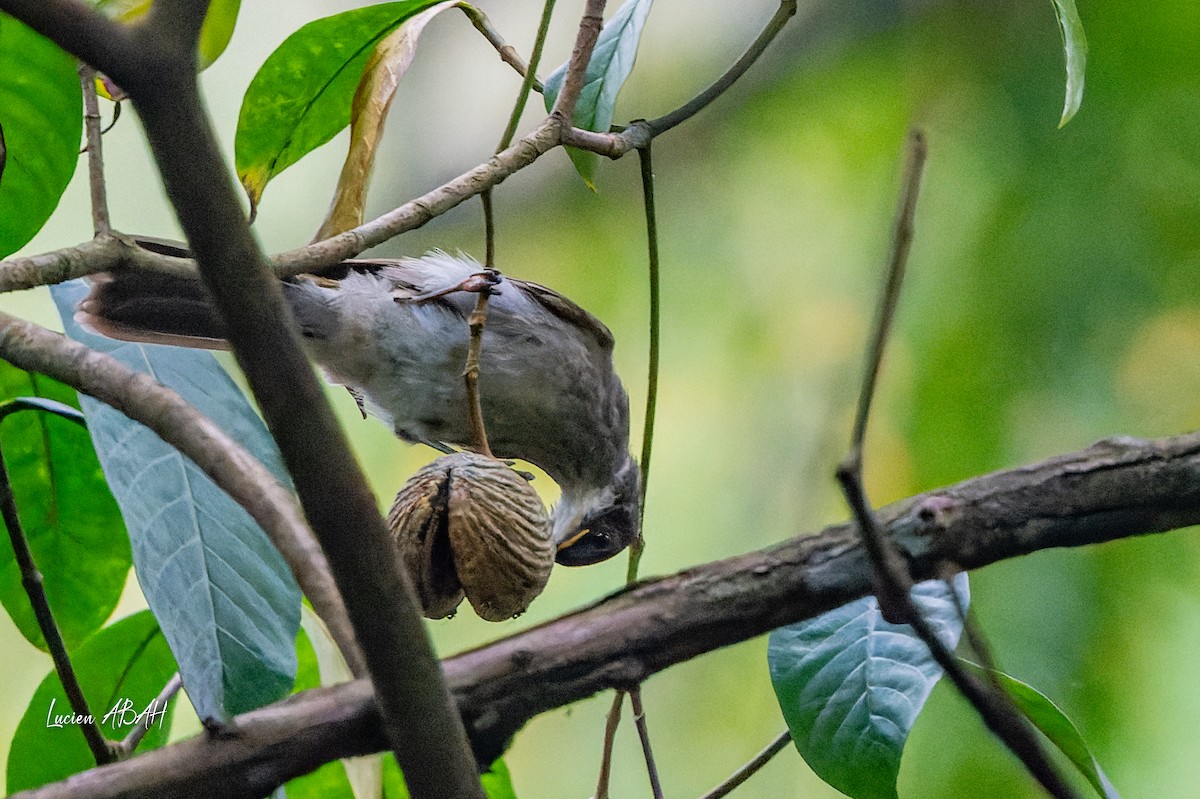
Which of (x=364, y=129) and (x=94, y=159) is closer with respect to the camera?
(x=94, y=159)

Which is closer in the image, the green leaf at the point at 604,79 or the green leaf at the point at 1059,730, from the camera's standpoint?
the green leaf at the point at 1059,730

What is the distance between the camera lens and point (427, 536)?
3.02 feet

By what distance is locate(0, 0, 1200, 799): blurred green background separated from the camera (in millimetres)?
1976

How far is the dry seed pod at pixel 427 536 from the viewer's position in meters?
0.92

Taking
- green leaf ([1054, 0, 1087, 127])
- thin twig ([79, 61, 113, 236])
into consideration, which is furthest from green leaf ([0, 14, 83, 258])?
green leaf ([1054, 0, 1087, 127])

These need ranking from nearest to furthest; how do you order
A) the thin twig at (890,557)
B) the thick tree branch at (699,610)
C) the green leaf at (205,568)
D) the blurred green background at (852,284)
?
the thin twig at (890,557) → the thick tree branch at (699,610) → the green leaf at (205,568) → the blurred green background at (852,284)

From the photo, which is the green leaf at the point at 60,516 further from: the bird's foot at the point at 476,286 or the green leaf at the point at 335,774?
the bird's foot at the point at 476,286

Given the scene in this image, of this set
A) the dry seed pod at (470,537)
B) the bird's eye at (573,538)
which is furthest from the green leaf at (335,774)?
the bird's eye at (573,538)

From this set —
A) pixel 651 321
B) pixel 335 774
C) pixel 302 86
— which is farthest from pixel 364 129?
pixel 335 774

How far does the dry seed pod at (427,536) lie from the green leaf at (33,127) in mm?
554

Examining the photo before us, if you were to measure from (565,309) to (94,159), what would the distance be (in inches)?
31.3

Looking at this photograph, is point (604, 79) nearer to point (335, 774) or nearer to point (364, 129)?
point (364, 129)

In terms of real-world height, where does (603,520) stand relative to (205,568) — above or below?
below

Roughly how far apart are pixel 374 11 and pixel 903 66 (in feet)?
4.40
